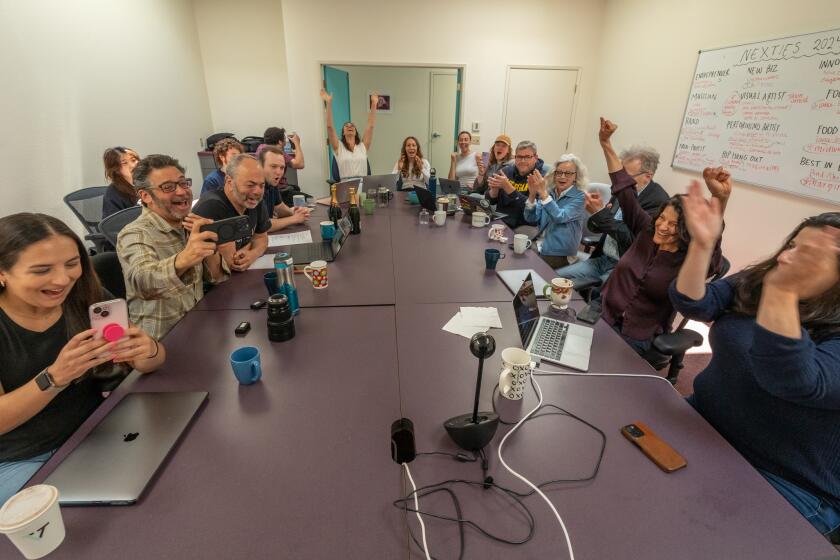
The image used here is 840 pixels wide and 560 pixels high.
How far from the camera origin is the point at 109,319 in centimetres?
108

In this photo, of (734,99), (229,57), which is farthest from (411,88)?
(734,99)

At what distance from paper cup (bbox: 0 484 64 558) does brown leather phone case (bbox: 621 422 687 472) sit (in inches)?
49.0

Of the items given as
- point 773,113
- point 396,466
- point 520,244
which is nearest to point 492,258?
point 520,244

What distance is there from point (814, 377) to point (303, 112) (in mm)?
5564

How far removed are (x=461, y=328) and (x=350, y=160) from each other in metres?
3.63

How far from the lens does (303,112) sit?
5.30 meters


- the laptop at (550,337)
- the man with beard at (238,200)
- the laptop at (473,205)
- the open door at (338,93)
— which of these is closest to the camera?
the laptop at (550,337)

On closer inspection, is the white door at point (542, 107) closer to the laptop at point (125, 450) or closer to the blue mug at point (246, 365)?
the blue mug at point (246, 365)

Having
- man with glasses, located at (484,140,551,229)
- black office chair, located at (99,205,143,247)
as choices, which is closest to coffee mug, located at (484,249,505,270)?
man with glasses, located at (484,140,551,229)

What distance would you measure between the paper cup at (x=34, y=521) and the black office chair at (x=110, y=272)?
3.97 feet

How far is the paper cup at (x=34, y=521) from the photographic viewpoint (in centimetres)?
69

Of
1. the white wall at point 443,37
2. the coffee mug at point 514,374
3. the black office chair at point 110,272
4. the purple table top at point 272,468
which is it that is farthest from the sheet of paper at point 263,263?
the white wall at point 443,37

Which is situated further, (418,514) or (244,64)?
(244,64)

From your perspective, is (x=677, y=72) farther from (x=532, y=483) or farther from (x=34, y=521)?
(x=34, y=521)
